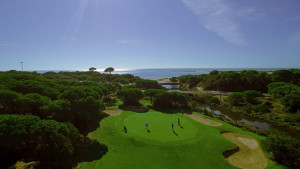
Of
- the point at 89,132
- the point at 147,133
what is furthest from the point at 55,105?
the point at 147,133

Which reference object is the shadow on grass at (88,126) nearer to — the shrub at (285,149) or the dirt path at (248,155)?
the dirt path at (248,155)

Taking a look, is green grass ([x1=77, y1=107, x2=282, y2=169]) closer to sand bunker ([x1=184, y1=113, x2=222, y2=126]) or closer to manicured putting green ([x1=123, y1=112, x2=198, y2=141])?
manicured putting green ([x1=123, y1=112, x2=198, y2=141])

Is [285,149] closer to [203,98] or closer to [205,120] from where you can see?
[205,120]

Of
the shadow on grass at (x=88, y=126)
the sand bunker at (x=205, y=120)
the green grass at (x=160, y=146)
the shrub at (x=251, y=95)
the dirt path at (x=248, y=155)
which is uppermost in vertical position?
the shrub at (x=251, y=95)

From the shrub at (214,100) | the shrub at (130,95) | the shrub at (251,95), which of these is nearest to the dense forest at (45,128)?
the shrub at (130,95)

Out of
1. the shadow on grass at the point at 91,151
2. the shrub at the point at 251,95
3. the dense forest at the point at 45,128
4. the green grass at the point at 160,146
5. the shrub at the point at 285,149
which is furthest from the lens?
the shrub at the point at 251,95

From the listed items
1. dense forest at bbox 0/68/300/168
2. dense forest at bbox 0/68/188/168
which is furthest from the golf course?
dense forest at bbox 0/68/188/168

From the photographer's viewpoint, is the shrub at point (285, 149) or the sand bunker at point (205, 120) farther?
the sand bunker at point (205, 120)
